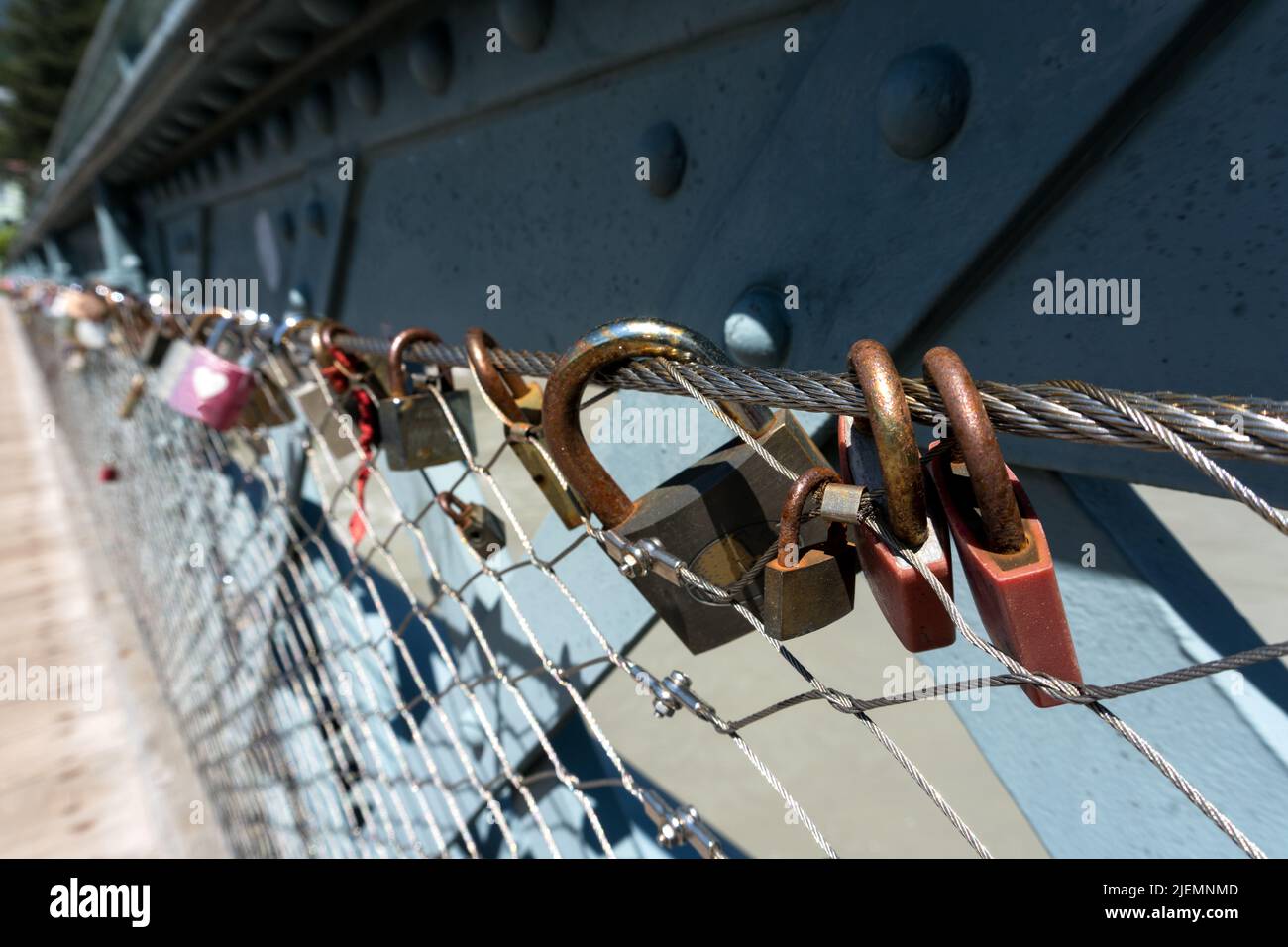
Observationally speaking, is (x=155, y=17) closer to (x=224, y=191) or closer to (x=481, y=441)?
(x=224, y=191)

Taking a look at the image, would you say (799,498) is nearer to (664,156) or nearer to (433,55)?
(664,156)

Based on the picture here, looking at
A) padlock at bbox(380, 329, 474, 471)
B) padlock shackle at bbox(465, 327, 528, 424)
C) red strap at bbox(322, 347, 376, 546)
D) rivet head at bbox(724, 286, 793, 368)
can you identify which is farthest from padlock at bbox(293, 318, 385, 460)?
rivet head at bbox(724, 286, 793, 368)

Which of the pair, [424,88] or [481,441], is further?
[481,441]

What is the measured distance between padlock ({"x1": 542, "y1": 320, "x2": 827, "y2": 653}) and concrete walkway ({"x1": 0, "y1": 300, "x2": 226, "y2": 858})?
1902 mm

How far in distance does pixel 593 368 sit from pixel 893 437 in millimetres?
220

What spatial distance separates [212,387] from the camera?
1.35 metres

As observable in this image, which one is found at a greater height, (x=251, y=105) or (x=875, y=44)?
(x=251, y=105)

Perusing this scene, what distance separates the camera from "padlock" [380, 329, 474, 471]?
0.87 metres

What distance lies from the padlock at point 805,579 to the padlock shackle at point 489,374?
303mm

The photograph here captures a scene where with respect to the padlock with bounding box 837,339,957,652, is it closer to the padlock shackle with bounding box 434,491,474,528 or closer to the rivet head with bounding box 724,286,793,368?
the rivet head with bounding box 724,286,793,368

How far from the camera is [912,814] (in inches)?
79.6

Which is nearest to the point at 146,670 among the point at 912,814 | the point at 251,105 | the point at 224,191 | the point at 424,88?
the point at 224,191

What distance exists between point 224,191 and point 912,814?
275 centimetres

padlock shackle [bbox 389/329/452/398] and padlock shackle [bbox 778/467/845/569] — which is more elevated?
padlock shackle [bbox 389/329/452/398]
